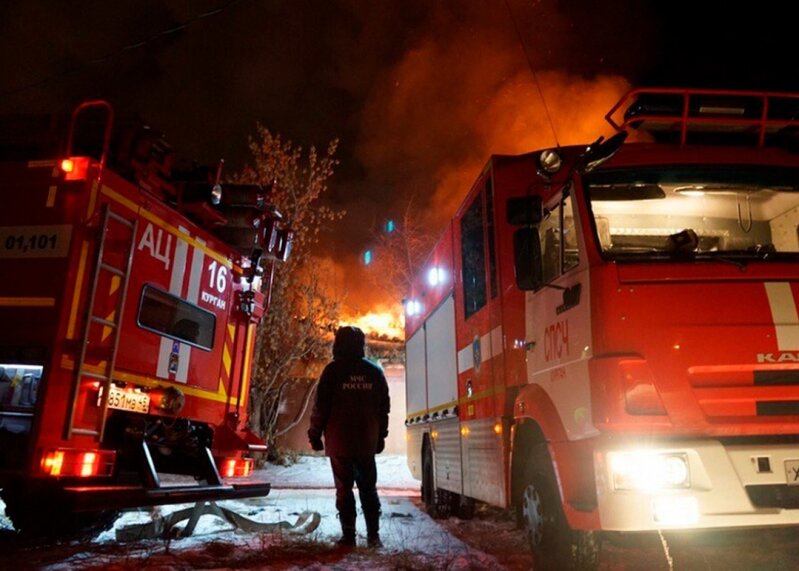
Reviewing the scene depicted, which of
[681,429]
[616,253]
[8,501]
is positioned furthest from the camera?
[8,501]

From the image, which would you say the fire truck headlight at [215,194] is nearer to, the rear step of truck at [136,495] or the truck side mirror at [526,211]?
the rear step of truck at [136,495]

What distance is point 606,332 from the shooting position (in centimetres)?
326

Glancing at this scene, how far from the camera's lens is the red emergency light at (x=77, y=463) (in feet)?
12.7

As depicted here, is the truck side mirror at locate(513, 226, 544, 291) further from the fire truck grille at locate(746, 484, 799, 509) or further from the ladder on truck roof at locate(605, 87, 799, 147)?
the fire truck grille at locate(746, 484, 799, 509)

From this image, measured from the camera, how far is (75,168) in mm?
4320

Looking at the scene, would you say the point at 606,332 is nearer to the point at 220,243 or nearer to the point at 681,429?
the point at 681,429

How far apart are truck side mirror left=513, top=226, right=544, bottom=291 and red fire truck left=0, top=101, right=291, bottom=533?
289cm

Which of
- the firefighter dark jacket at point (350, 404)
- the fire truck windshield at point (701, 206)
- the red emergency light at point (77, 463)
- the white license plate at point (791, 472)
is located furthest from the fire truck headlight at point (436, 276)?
the white license plate at point (791, 472)

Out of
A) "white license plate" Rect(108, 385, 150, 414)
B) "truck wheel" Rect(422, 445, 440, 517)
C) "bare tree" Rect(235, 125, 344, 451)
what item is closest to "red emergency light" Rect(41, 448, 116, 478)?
"white license plate" Rect(108, 385, 150, 414)

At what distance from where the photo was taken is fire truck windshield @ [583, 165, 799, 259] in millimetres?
3943

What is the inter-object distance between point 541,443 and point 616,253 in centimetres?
136

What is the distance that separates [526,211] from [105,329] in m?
3.11

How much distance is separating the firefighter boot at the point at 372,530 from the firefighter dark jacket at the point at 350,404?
53 centimetres

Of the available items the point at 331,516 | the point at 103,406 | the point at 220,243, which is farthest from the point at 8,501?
the point at 331,516
